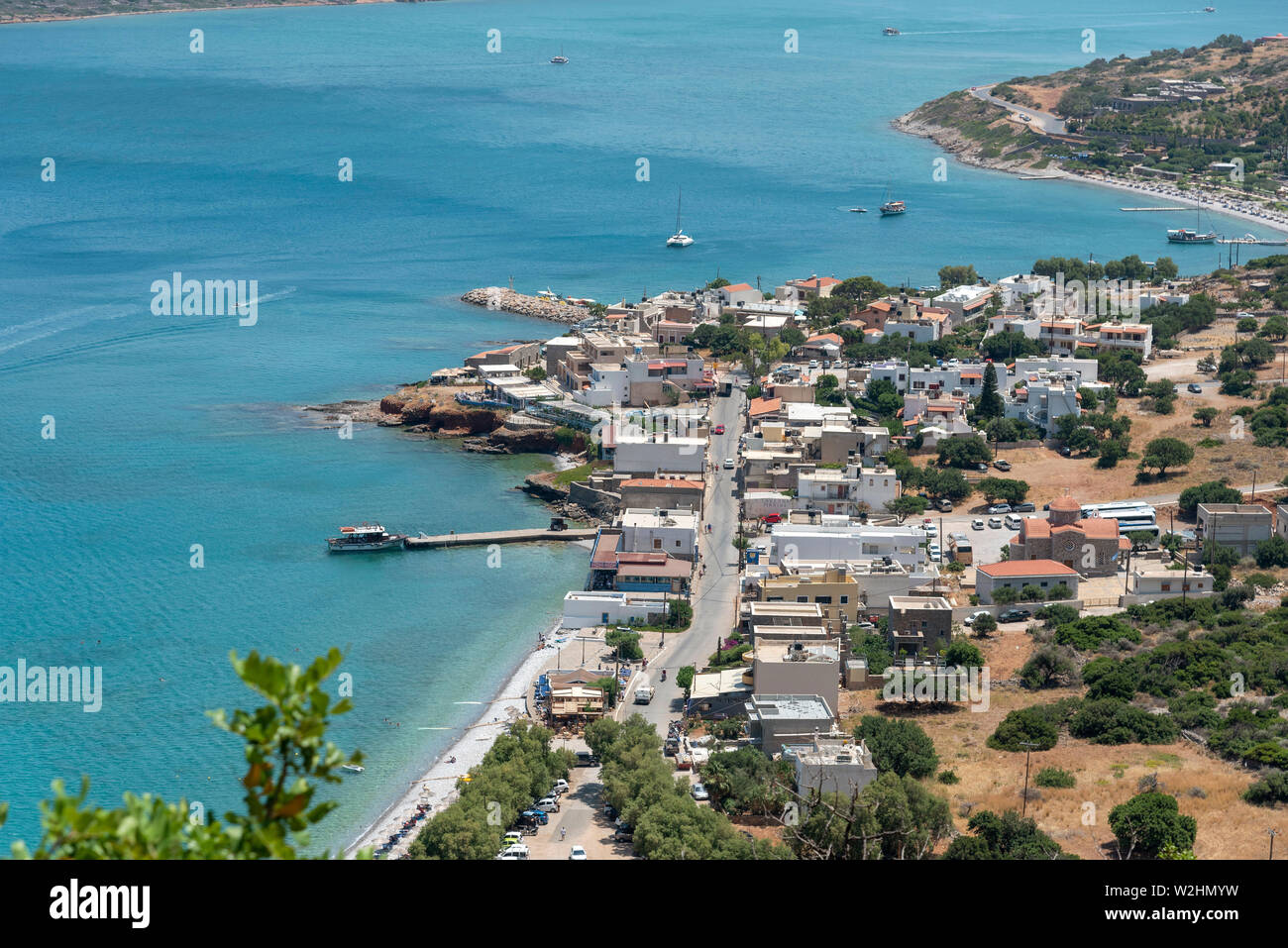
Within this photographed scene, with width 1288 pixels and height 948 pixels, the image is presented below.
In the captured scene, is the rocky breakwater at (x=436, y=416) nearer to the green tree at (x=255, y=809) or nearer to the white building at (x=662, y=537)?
the white building at (x=662, y=537)

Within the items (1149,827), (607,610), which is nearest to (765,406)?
(607,610)

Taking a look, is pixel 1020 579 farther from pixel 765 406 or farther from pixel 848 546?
pixel 765 406

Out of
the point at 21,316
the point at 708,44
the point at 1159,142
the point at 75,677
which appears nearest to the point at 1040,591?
the point at 75,677

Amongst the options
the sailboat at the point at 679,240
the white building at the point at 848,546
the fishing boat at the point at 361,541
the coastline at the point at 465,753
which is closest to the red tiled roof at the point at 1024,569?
Answer: the white building at the point at 848,546

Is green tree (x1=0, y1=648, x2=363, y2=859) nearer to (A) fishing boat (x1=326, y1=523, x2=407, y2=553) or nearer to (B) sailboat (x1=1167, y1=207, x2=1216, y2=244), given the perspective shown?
(A) fishing boat (x1=326, y1=523, x2=407, y2=553)

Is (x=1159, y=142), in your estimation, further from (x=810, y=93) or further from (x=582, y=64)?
(x=582, y=64)

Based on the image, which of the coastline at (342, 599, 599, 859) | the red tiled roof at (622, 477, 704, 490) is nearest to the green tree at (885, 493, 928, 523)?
the red tiled roof at (622, 477, 704, 490)
